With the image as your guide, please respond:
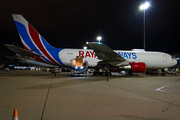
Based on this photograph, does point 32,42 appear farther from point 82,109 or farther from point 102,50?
point 82,109

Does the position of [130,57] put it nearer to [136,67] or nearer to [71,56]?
[136,67]

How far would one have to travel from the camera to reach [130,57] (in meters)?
19.8

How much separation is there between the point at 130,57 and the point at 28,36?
14.3 m

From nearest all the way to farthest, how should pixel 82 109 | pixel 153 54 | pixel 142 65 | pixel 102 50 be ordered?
pixel 82 109 → pixel 102 50 → pixel 142 65 → pixel 153 54

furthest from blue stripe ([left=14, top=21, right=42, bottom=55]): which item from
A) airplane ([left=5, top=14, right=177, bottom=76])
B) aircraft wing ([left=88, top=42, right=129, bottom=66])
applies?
aircraft wing ([left=88, top=42, right=129, bottom=66])

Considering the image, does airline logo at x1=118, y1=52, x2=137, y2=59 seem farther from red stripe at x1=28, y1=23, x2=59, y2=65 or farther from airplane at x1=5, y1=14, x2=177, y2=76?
red stripe at x1=28, y1=23, x2=59, y2=65

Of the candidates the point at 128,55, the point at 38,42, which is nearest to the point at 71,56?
the point at 38,42

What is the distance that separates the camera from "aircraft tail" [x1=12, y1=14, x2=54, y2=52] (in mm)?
17163

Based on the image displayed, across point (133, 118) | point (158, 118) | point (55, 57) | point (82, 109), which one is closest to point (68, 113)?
point (82, 109)

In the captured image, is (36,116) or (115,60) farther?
(115,60)

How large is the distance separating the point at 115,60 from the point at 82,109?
13298 millimetres

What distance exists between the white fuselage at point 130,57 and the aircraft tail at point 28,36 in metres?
2.93

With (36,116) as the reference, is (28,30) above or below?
above

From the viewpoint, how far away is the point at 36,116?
3.45m
